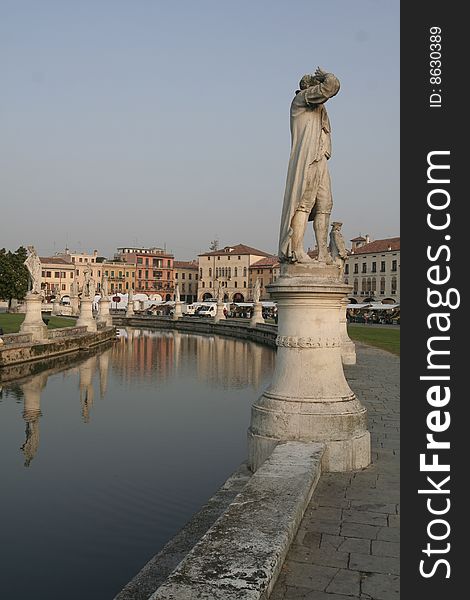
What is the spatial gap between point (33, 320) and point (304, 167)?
20.9 meters

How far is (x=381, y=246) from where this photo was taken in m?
88.0

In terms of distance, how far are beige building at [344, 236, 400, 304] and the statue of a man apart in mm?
77114

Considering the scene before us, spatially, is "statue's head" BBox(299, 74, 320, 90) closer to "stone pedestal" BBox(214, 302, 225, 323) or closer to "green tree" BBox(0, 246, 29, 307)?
"stone pedestal" BBox(214, 302, 225, 323)

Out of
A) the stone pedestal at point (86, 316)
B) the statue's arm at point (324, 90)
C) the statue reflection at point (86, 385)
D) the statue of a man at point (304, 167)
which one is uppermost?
the statue's arm at point (324, 90)

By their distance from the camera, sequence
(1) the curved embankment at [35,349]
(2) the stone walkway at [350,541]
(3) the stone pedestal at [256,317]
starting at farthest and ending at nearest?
1. (3) the stone pedestal at [256,317]
2. (1) the curved embankment at [35,349]
3. (2) the stone walkway at [350,541]

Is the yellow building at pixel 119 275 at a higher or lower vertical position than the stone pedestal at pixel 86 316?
higher

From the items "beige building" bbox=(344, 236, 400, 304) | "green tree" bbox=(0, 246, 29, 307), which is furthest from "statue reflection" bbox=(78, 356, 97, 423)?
"beige building" bbox=(344, 236, 400, 304)

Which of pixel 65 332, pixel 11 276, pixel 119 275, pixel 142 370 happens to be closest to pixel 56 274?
pixel 119 275

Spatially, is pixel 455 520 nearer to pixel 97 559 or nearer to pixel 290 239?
pixel 290 239

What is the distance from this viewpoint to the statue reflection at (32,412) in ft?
34.8

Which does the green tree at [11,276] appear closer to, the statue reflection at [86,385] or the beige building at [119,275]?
the statue reflection at [86,385]

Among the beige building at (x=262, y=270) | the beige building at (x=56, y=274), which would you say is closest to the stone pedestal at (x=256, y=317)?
the beige building at (x=262, y=270)

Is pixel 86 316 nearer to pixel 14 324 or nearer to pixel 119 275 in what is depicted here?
pixel 14 324

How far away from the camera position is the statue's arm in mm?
6336
